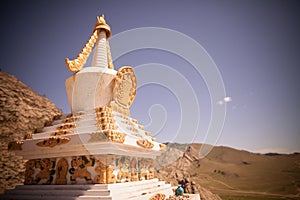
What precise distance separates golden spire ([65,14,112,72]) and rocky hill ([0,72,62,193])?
8.55 metres

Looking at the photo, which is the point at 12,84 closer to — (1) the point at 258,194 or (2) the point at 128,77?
(2) the point at 128,77

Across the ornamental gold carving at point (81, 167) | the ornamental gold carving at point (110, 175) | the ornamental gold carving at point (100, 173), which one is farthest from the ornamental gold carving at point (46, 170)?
the ornamental gold carving at point (110, 175)

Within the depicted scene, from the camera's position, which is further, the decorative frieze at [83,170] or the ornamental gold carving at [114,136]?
the decorative frieze at [83,170]

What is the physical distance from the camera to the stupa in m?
6.20

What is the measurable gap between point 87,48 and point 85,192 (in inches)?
246

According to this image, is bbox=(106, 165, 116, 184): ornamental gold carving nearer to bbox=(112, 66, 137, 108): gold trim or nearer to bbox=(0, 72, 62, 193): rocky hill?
bbox=(112, 66, 137, 108): gold trim

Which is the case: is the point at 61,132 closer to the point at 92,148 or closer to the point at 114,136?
the point at 92,148

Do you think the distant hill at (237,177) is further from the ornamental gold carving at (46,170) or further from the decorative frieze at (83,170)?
the ornamental gold carving at (46,170)

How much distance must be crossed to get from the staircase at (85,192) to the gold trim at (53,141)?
134 cm

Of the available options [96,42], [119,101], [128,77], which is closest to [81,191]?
Answer: [119,101]

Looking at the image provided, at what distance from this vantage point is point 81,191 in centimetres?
589

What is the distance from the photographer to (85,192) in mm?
5836

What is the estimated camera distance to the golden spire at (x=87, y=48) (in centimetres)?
847

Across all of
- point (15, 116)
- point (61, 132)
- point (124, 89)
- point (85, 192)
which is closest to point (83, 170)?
point (85, 192)
